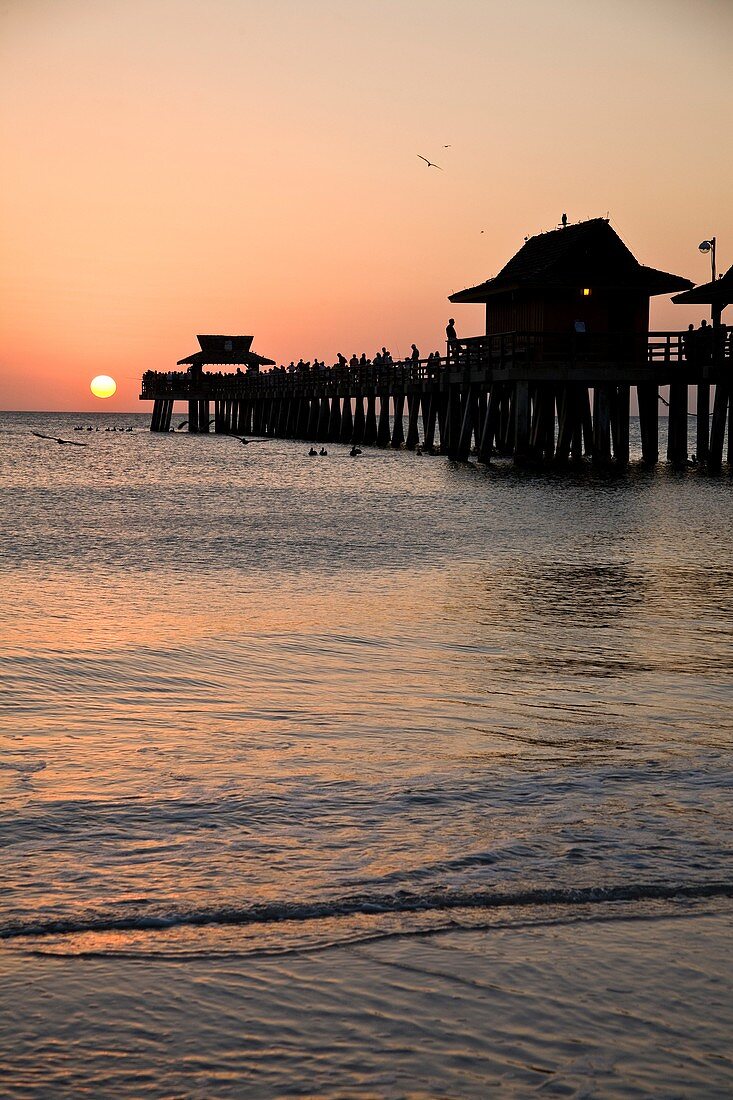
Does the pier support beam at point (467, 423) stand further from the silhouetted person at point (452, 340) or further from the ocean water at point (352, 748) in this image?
the ocean water at point (352, 748)

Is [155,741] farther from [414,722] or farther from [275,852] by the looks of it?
[275,852]

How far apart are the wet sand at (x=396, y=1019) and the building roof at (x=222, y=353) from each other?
83973 millimetres

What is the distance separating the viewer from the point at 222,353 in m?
87.5

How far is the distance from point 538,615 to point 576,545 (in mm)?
6776

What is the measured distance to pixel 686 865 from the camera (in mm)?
4492

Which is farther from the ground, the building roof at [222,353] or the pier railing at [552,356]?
the building roof at [222,353]

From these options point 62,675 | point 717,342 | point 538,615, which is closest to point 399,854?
point 62,675

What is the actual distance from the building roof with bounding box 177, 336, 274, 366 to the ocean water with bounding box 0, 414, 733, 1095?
236 feet

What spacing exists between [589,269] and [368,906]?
36494 mm

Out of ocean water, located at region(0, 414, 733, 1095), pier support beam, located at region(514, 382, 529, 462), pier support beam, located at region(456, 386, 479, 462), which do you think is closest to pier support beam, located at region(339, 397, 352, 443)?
pier support beam, located at region(456, 386, 479, 462)

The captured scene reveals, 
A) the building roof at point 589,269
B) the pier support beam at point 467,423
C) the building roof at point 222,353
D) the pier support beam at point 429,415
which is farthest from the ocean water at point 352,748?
the building roof at point 222,353

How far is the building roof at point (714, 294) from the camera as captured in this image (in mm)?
33906

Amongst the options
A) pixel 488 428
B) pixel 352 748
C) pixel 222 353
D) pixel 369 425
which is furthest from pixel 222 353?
pixel 352 748

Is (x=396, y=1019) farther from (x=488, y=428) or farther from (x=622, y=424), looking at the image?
(x=622, y=424)
